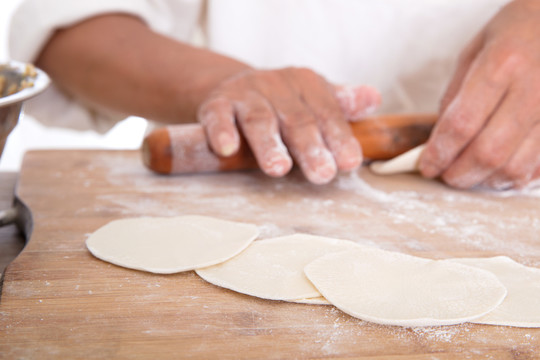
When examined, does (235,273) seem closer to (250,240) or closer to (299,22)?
(250,240)

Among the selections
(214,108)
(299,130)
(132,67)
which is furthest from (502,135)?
(132,67)

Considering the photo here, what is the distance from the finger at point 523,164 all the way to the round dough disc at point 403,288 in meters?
0.53

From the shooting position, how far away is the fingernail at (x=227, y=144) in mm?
1308

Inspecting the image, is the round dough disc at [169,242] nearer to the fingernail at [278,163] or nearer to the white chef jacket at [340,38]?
the fingernail at [278,163]

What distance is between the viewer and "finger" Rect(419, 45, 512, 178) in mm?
1340

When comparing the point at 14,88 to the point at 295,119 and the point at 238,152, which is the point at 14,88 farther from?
the point at 295,119

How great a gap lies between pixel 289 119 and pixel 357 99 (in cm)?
23

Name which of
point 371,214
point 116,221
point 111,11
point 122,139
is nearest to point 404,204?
point 371,214

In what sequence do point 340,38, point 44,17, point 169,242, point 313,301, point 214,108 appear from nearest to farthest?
1. point 313,301
2. point 169,242
3. point 214,108
4. point 44,17
5. point 340,38

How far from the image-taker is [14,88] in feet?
3.79

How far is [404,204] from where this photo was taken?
1300 mm

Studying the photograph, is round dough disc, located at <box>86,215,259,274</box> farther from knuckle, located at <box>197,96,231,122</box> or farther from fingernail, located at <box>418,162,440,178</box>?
fingernail, located at <box>418,162,440,178</box>

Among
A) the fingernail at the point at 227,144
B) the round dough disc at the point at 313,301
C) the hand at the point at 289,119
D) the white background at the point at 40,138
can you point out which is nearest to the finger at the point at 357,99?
the hand at the point at 289,119

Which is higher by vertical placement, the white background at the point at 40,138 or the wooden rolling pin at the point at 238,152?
the wooden rolling pin at the point at 238,152
